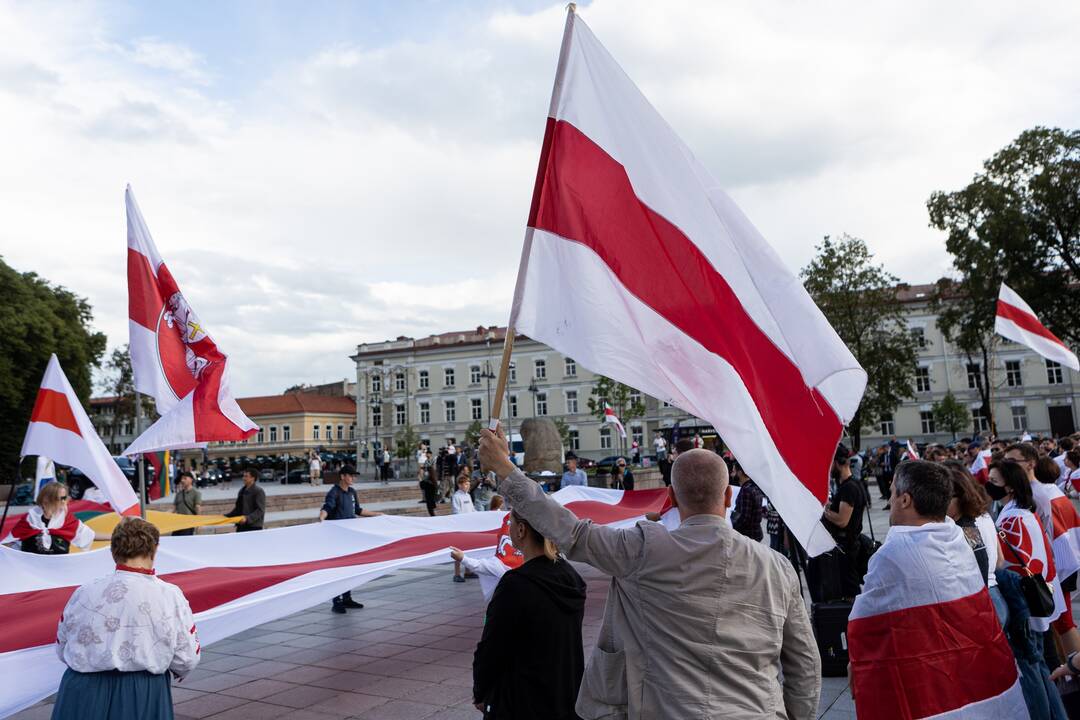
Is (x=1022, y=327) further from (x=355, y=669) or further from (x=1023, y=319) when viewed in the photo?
(x=355, y=669)

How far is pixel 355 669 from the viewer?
702 centimetres

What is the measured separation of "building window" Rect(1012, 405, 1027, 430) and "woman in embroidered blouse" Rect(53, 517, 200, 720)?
221 feet

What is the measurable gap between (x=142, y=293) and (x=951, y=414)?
191 feet

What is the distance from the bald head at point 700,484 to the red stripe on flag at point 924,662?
1019 millimetres

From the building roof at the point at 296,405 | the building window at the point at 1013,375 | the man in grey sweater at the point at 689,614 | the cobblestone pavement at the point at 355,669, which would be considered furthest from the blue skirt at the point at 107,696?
the building roof at the point at 296,405

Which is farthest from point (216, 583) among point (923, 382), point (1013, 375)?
point (1013, 375)

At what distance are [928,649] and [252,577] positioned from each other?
475cm

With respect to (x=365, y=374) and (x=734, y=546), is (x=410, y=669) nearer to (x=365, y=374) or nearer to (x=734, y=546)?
(x=734, y=546)

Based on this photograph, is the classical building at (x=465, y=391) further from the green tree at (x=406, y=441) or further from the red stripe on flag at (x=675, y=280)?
the red stripe on flag at (x=675, y=280)

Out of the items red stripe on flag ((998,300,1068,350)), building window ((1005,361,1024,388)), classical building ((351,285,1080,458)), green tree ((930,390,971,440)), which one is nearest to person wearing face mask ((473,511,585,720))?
red stripe on flag ((998,300,1068,350))

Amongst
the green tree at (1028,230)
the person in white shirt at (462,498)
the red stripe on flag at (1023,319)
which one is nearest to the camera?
the person in white shirt at (462,498)

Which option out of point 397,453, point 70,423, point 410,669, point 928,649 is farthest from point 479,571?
point 397,453

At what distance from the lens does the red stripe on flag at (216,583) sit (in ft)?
15.0

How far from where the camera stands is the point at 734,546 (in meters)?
2.61
